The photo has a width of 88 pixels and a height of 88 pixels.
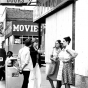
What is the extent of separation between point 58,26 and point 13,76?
5229mm

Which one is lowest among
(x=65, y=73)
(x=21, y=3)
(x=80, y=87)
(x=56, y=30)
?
(x=80, y=87)

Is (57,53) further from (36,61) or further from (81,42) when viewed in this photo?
(36,61)

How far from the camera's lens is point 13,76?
10805 millimetres

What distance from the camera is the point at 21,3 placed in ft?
55.8

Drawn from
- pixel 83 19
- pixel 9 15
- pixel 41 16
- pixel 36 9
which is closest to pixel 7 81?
pixel 83 19

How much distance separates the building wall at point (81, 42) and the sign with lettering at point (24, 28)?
26700 mm

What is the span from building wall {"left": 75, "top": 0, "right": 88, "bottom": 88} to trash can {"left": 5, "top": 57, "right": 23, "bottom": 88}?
7.68 ft

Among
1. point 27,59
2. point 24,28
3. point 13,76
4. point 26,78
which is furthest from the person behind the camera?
point 24,28

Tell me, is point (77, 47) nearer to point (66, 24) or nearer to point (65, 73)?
point (66, 24)

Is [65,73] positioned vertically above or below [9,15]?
below

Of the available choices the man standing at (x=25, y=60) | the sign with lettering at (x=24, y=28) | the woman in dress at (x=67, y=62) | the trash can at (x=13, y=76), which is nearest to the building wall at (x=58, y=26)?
the trash can at (x=13, y=76)

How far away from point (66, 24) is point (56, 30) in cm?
203

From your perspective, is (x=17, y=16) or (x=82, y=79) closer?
(x=82, y=79)

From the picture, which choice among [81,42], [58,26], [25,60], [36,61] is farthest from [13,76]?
[58,26]
